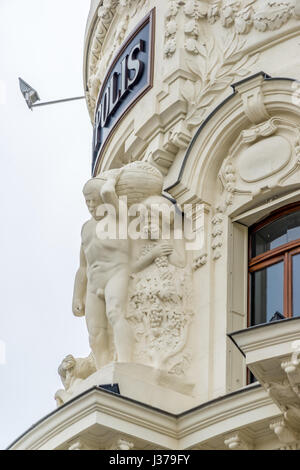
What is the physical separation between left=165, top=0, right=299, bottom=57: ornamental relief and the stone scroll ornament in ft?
7.35

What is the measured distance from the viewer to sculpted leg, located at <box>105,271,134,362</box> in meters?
18.4

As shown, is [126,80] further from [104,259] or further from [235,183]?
[104,259]

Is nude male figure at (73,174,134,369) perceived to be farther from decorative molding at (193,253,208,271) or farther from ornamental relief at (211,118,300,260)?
ornamental relief at (211,118,300,260)

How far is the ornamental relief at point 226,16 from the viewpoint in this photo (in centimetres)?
1995

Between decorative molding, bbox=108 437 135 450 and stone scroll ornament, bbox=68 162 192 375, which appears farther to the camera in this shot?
stone scroll ornament, bbox=68 162 192 375

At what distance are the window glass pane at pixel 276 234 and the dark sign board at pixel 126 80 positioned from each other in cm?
318

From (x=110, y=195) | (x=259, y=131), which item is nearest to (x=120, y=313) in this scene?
(x=110, y=195)

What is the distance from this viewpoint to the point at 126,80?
22.1 m

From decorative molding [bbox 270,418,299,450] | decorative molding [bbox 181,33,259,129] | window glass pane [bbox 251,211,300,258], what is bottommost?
decorative molding [bbox 270,418,299,450]

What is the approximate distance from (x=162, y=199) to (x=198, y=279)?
118 cm

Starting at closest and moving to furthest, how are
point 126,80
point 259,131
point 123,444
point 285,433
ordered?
point 285,433 → point 123,444 → point 259,131 → point 126,80

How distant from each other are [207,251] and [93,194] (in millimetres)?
1645

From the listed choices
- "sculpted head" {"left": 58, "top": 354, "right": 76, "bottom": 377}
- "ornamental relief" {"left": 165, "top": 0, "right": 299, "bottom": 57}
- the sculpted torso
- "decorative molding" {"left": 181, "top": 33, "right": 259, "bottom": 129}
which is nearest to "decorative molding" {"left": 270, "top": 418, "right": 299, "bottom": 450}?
Answer: the sculpted torso
